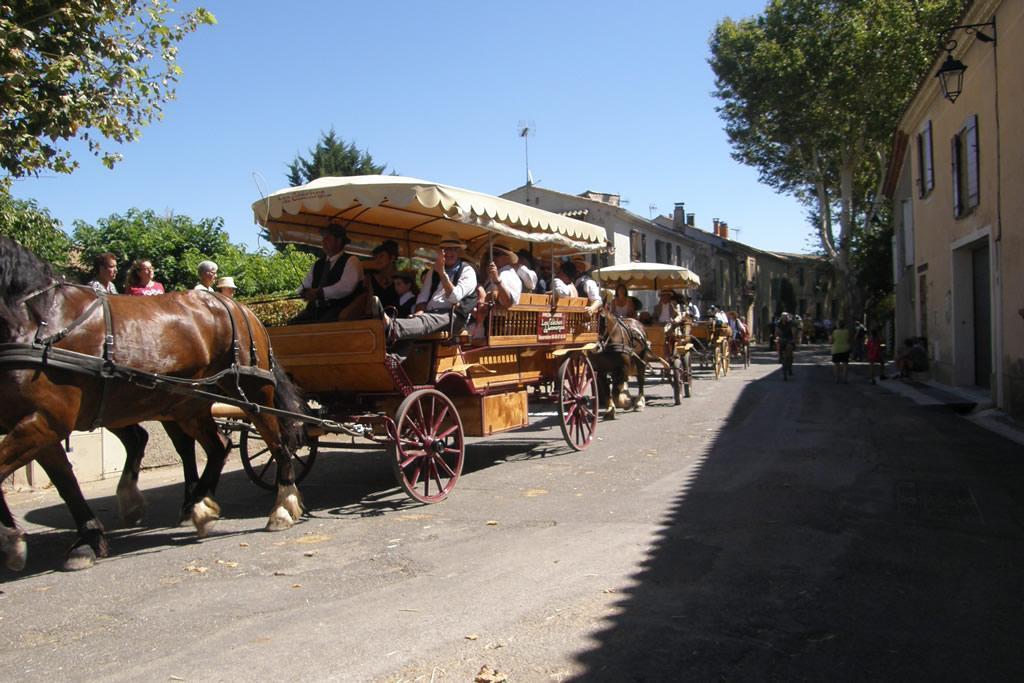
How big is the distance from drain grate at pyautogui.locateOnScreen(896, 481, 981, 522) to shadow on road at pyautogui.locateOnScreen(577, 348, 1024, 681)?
0.02m

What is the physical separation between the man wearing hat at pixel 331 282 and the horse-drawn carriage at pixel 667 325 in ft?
25.0

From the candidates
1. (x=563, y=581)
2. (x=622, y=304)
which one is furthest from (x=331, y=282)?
(x=622, y=304)

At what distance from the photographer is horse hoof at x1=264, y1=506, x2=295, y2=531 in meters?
6.29

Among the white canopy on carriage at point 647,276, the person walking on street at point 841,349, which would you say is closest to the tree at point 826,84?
the person walking on street at point 841,349

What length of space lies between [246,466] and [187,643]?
3736 millimetres

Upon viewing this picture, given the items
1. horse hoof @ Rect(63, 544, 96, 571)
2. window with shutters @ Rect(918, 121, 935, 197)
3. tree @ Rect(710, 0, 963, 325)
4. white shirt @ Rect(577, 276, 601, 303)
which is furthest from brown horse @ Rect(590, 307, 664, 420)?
tree @ Rect(710, 0, 963, 325)

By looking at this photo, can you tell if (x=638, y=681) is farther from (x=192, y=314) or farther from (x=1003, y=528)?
(x=192, y=314)

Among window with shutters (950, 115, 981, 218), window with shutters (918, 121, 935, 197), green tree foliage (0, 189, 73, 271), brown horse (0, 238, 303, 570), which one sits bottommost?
brown horse (0, 238, 303, 570)

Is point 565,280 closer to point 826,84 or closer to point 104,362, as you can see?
point 104,362

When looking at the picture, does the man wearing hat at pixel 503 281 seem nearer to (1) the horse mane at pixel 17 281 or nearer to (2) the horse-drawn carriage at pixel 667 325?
(1) the horse mane at pixel 17 281

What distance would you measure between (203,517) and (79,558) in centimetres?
93

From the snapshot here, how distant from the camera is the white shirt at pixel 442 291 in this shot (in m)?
7.44

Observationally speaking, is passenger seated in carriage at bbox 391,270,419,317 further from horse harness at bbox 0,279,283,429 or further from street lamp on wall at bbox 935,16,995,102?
street lamp on wall at bbox 935,16,995,102

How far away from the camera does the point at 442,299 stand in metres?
7.51
